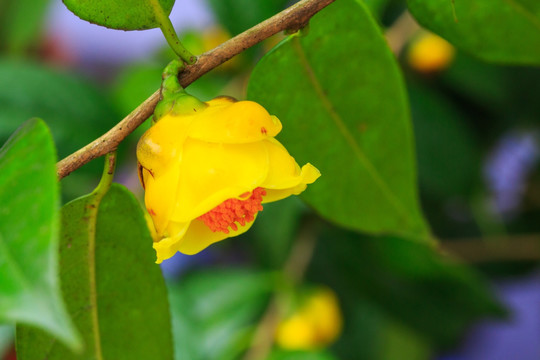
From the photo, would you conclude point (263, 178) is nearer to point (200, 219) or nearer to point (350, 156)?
point (200, 219)

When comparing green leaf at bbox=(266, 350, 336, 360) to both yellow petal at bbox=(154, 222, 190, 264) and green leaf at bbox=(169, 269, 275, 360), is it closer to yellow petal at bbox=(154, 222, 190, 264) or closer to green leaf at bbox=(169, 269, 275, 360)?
green leaf at bbox=(169, 269, 275, 360)

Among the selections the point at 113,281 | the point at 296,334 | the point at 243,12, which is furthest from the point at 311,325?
the point at 113,281

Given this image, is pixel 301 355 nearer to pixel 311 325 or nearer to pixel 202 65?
pixel 311 325

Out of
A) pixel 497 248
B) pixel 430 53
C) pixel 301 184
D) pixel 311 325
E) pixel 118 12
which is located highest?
pixel 118 12

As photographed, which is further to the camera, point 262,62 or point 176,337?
point 176,337

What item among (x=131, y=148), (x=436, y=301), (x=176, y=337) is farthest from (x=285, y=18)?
(x=436, y=301)

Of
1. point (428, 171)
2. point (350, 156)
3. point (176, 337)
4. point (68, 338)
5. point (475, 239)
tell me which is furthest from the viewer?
point (475, 239)

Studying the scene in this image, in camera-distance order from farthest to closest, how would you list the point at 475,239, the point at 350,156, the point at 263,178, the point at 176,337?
1. the point at 475,239
2. the point at 176,337
3. the point at 350,156
4. the point at 263,178
